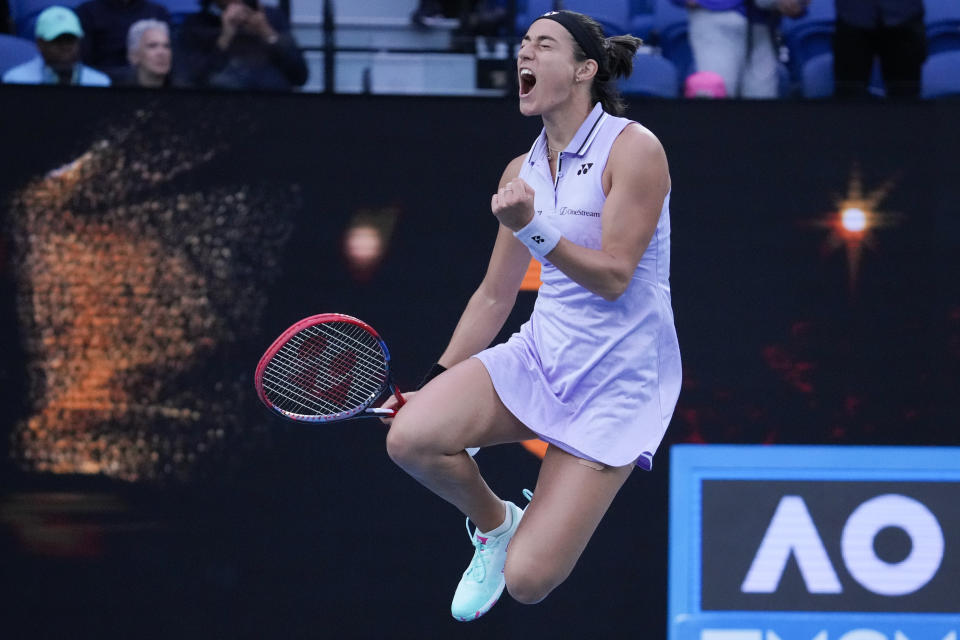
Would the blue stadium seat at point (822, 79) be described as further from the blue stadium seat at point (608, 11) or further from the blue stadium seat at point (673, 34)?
the blue stadium seat at point (608, 11)

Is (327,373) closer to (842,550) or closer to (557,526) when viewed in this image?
(557,526)

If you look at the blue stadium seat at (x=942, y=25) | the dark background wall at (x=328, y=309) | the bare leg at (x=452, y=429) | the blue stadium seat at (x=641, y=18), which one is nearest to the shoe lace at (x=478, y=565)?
the bare leg at (x=452, y=429)

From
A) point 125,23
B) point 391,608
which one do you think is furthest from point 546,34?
point 391,608

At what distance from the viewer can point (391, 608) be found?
5230 millimetres

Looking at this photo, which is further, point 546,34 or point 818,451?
point 818,451

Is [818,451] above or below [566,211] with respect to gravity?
below

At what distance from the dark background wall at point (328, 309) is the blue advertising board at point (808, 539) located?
9 centimetres

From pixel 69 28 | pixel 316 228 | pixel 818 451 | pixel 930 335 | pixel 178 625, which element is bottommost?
pixel 178 625

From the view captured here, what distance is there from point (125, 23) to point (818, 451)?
121 inches

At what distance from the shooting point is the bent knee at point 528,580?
341 cm

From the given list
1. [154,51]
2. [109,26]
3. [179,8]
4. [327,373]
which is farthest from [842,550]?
[109,26]

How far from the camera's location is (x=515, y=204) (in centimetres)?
307

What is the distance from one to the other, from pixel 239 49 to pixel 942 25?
8.79ft

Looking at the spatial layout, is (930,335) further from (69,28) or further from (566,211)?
(69,28)
